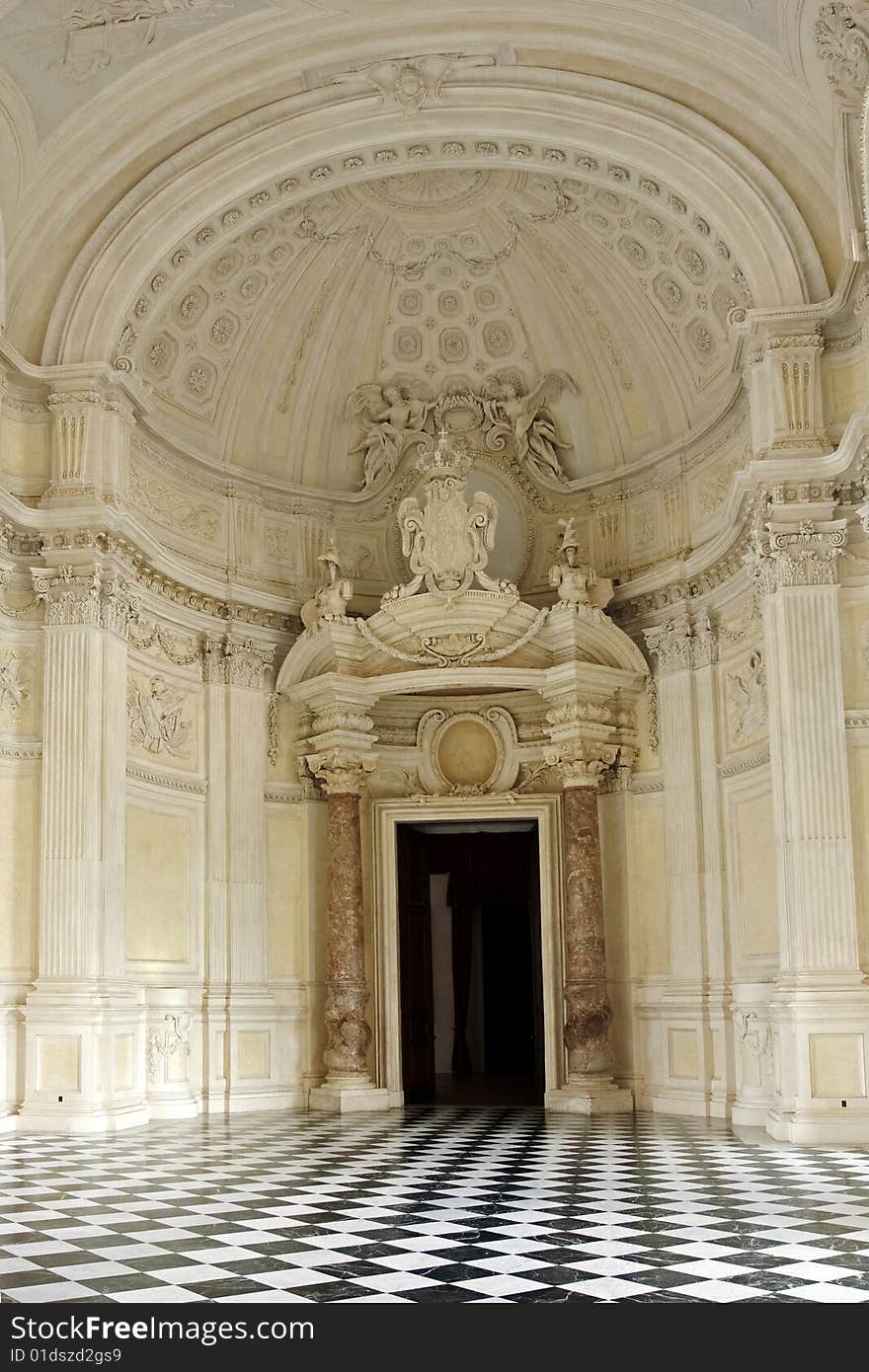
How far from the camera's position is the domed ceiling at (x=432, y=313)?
15172 mm

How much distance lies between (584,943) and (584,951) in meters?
0.08

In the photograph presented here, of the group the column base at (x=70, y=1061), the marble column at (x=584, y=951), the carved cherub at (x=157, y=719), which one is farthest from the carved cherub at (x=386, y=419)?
the column base at (x=70, y=1061)

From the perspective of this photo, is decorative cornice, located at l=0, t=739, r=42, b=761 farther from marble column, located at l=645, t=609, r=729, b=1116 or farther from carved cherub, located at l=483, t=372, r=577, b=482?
carved cherub, located at l=483, t=372, r=577, b=482

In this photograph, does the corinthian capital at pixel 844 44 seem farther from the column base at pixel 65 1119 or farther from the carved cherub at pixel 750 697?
the column base at pixel 65 1119

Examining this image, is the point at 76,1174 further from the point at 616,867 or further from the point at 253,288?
the point at 253,288

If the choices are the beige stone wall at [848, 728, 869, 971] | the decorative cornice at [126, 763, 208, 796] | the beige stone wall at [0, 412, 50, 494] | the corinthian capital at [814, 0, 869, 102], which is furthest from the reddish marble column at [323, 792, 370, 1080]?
the corinthian capital at [814, 0, 869, 102]

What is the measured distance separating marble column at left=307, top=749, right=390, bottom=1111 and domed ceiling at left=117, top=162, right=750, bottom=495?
3767mm

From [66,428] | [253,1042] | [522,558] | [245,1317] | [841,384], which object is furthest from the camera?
[522,558]

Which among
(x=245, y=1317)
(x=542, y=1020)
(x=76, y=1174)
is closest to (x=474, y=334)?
(x=542, y=1020)

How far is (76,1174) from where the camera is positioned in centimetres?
998

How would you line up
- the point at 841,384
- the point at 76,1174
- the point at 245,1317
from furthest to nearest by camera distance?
1. the point at 841,384
2. the point at 76,1174
3. the point at 245,1317

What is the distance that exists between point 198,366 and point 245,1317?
13.0 meters

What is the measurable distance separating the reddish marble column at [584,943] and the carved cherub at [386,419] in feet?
15.7

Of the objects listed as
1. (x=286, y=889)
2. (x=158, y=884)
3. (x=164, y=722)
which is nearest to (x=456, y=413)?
(x=164, y=722)
